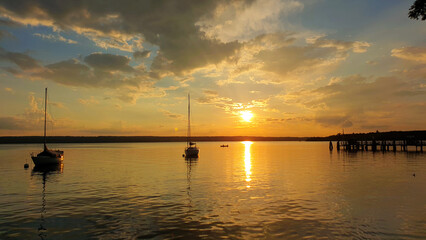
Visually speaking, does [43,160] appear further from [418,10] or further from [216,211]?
[418,10]

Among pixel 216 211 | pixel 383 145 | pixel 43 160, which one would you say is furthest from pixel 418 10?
pixel 383 145

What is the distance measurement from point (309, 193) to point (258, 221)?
11.4 metres

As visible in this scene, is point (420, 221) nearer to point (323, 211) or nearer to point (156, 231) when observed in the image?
point (323, 211)

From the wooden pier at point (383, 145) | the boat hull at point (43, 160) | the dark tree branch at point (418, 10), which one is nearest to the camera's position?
the dark tree branch at point (418, 10)

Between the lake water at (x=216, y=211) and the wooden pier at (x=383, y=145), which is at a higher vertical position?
the wooden pier at (x=383, y=145)

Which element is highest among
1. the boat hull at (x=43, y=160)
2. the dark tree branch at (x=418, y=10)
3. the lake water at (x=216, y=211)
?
the dark tree branch at (x=418, y=10)

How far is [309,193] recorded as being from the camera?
2777 cm

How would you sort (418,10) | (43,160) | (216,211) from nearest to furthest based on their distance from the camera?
(418,10)
(216,211)
(43,160)

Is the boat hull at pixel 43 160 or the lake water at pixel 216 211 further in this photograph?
the boat hull at pixel 43 160

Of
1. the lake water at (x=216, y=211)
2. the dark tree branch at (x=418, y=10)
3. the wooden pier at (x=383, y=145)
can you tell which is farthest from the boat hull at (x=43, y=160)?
the wooden pier at (x=383, y=145)

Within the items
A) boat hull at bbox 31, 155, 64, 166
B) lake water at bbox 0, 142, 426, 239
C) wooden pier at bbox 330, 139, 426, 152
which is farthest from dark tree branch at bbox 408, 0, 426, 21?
wooden pier at bbox 330, 139, 426, 152

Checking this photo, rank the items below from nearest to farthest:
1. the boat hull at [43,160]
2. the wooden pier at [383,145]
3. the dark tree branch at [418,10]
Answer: the dark tree branch at [418,10] < the boat hull at [43,160] < the wooden pier at [383,145]

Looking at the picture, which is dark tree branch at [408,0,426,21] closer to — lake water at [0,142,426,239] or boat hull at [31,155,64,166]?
lake water at [0,142,426,239]

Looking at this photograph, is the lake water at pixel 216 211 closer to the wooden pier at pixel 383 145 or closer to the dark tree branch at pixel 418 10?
the dark tree branch at pixel 418 10
